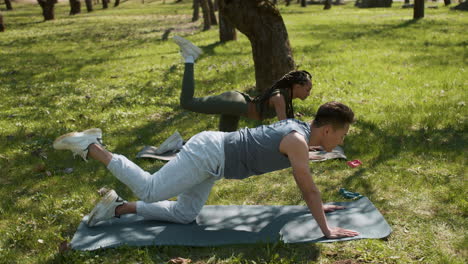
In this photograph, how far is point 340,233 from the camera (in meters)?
4.10

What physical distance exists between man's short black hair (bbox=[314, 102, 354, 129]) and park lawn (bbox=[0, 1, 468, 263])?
1169 millimetres

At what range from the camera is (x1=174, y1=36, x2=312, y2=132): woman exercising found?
573 cm

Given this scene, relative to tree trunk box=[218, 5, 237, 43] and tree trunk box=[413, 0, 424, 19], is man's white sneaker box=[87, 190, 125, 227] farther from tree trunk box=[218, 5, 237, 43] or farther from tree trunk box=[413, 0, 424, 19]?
tree trunk box=[413, 0, 424, 19]

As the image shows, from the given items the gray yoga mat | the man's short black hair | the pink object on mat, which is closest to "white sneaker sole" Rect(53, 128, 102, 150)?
the gray yoga mat

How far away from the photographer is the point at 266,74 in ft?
29.5

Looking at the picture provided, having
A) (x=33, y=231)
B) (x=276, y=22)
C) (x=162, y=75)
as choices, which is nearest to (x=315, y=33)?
(x=162, y=75)

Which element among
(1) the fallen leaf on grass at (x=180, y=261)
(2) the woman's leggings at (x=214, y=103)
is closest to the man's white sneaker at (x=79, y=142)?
(1) the fallen leaf on grass at (x=180, y=261)

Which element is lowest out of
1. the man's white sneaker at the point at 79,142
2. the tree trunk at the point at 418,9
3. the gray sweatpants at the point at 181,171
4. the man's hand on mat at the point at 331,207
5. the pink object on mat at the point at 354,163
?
the pink object on mat at the point at 354,163

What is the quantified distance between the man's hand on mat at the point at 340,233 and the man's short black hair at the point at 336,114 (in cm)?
99

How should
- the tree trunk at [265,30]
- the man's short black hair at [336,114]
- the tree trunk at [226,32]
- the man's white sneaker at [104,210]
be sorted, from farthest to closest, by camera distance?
the tree trunk at [226,32]
the tree trunk at [265,30]
the man's white sneaker at [104,210]
the man's short black hair at [336,114]

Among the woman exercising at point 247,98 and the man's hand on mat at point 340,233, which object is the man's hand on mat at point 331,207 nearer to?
the man's hand on mat at point 340,233

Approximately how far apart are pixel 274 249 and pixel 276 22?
223 inches

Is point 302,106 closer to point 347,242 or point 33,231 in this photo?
point 347,242

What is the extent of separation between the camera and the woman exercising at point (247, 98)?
5.73m
